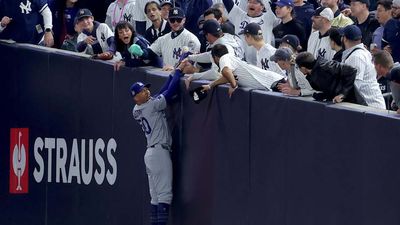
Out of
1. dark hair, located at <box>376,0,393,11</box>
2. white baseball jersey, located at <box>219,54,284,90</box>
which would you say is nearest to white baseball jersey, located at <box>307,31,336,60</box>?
dark hair, located at <box>376,0,393,11</box>

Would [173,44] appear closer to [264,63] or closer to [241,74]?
[264,63]

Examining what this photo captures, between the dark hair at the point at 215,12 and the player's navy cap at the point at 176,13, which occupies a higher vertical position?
the dark hair at the point at 215,12

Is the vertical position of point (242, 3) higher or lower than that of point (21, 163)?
higher

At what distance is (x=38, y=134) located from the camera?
1728 cm

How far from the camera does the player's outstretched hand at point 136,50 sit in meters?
14.6

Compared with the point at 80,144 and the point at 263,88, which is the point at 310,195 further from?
the point at 80,144

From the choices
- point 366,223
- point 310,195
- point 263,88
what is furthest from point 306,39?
point 366,223

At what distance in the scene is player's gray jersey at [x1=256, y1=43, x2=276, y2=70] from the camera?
1361cm

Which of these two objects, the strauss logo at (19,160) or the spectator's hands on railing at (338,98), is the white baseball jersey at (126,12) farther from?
the spectator's hands on railing at (338,98)

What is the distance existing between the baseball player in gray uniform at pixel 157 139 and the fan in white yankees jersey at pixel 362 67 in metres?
2.48

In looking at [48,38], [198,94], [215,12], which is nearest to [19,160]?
[48,38]

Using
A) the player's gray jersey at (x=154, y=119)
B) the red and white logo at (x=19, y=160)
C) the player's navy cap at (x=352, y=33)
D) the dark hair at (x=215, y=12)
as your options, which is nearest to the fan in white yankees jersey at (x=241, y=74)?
the player's navy cap at (x=352, y=33)

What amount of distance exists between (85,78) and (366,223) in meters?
6.47

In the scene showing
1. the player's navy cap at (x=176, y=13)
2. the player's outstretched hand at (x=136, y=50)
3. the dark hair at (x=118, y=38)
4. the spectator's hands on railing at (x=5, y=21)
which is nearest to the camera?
the player's outstretched hand at (x=136, y=50)
